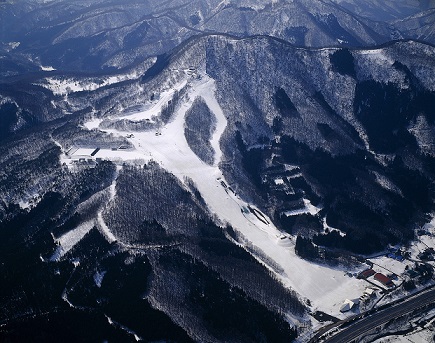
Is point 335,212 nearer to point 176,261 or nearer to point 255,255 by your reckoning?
point 255,255

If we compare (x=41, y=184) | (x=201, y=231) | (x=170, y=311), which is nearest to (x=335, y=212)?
(x=201, y=231)

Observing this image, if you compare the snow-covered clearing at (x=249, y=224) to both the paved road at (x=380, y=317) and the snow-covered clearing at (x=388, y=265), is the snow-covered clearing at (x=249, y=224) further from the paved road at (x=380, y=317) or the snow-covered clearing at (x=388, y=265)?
the snow-covered clearing at (x=388, y=265)

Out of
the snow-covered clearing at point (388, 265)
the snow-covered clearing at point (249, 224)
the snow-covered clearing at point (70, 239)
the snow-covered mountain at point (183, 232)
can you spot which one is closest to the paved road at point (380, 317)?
the snow-covered mountain at point (183, 232)

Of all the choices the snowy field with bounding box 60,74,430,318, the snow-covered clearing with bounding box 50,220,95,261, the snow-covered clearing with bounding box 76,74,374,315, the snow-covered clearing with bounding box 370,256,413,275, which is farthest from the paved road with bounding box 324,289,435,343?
the snow-covered clearing with bounding box 50,220,95,261

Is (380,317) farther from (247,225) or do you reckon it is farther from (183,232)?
(183,232)

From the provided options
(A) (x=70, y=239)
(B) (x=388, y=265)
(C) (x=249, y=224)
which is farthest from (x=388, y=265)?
(A) (x=70, y=239)

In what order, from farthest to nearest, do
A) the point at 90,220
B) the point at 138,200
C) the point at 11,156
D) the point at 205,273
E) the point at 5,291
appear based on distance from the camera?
the point at 11,156
the point at 138,200
the point at 90,220
the point at 205,273
the point at 5,291
